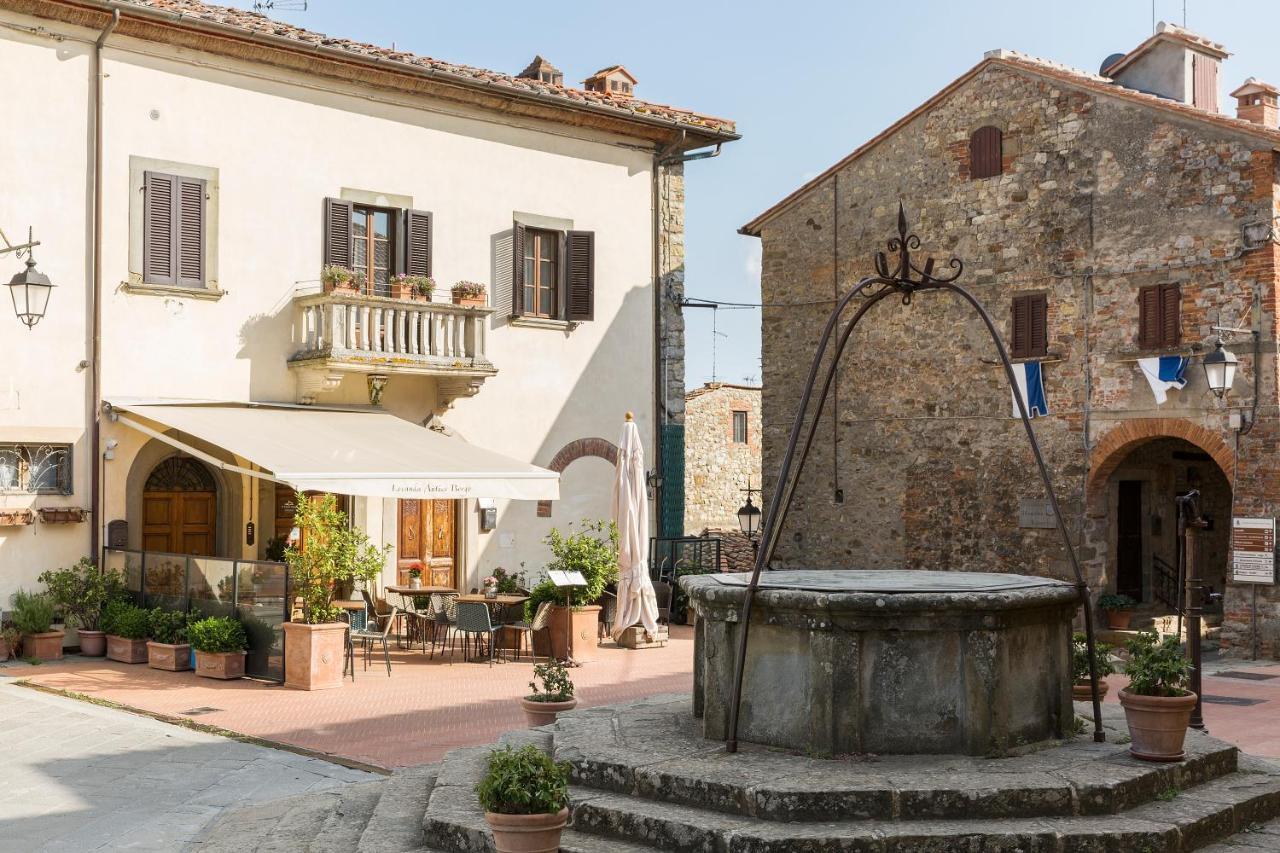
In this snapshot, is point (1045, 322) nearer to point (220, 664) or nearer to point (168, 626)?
point (220, 664)

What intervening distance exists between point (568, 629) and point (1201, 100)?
44.6 ft

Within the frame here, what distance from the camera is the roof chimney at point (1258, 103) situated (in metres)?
20.0

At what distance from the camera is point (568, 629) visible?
15.6 m

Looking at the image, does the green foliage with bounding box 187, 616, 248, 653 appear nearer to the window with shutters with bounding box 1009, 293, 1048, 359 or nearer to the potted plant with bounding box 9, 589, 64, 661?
the potted plant with bounding box 9, 589, 64, 661

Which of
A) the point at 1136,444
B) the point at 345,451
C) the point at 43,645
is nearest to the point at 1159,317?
the point at 1136,444

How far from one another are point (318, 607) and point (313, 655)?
49 centimetres

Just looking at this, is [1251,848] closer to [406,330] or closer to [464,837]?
[464,837]

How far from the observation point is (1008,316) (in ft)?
66.3

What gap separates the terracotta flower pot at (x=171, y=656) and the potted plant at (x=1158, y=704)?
33.7 ft

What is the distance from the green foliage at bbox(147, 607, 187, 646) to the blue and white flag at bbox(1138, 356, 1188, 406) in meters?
12.5

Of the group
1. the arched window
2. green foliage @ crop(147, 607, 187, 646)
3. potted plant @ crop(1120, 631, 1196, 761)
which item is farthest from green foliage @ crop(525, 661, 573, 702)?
Result: the arched window

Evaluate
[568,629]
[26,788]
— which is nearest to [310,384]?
[568,629]

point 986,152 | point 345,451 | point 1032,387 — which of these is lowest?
point 345,451

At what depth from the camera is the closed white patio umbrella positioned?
1608 cm
